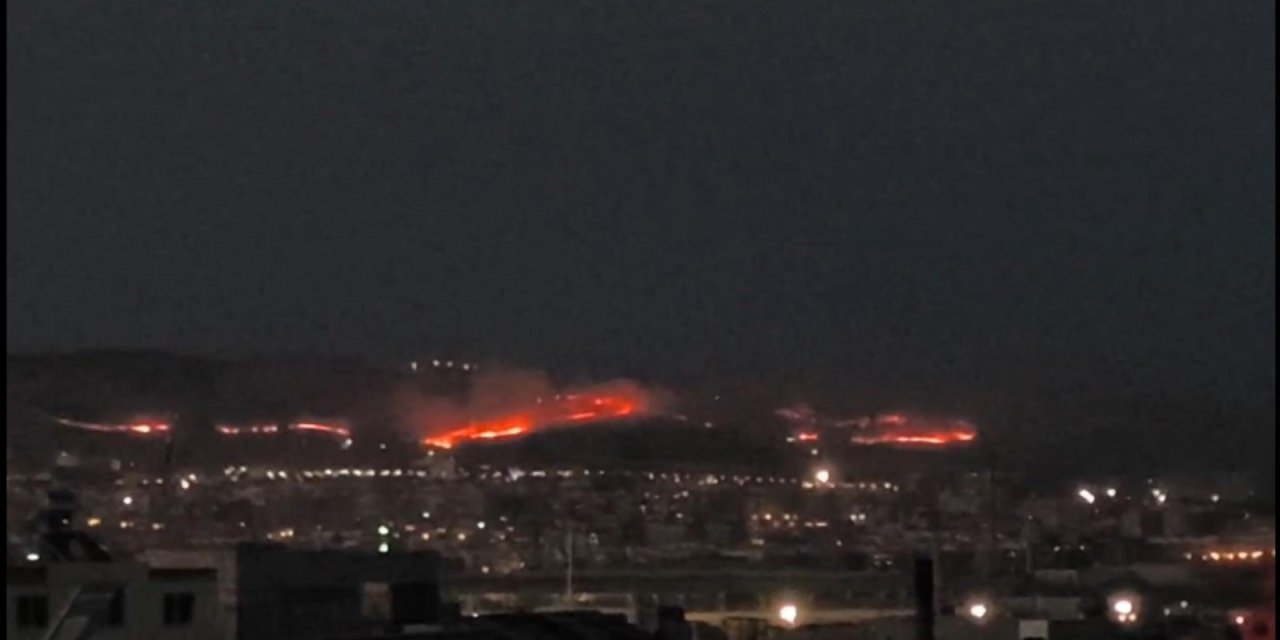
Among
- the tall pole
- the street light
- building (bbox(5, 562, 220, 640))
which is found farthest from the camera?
the tall pole

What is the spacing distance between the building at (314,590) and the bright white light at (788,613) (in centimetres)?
936

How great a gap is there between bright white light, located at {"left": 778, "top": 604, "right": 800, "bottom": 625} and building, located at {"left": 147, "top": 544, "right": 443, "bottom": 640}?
30.7 feet

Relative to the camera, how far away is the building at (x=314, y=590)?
1662 cm

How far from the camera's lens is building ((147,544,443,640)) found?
16.6m

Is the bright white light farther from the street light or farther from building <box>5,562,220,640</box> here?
building <box>5,562,220,640</box>

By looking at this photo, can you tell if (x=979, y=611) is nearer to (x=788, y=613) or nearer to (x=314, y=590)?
(x=788, y=613)

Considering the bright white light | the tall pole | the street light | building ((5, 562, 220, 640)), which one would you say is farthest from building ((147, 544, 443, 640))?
the tall pole

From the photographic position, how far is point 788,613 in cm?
2911

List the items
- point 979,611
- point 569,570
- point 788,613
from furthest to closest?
point 569,570, point 788,613, point 979,611

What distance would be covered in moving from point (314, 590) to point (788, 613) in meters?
12.0

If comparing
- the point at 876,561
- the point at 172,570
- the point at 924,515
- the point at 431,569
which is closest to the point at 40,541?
the point at 172,570

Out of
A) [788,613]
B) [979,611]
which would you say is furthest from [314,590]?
[788,613]

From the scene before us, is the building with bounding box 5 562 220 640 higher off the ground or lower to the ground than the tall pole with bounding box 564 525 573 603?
lower

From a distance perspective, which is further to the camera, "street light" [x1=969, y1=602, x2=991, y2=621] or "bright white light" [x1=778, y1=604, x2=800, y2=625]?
"bright white light" [x1=778, y1=604, x2=800, y2=625]
